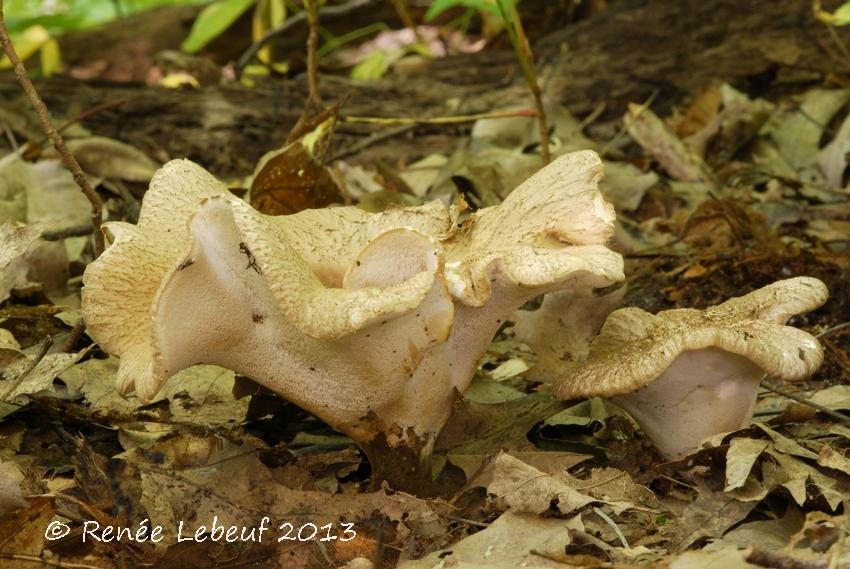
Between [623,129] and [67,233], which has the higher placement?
[67,233]

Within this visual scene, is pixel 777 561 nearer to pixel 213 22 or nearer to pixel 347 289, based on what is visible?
pixel 347 289

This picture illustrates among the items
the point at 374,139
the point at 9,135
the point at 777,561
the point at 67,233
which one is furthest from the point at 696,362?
the point at 9,135

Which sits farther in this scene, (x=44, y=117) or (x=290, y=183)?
(x=290, y=183)

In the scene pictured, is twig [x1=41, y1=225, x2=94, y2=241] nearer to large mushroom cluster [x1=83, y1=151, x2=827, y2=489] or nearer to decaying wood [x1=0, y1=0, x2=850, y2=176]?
decaying wood [x1=0, y1=0, x2=850, y2=176]

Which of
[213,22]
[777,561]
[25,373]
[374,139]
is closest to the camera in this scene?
[777,561]

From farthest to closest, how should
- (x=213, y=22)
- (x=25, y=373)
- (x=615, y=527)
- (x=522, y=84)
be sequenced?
(x=213, y=22), (x=522, y=84), (x=25, y=373), (x=615, y=527)

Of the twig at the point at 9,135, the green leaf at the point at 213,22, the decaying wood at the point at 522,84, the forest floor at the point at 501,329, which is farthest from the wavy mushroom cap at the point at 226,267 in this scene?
the green leaf at the point at 213,22

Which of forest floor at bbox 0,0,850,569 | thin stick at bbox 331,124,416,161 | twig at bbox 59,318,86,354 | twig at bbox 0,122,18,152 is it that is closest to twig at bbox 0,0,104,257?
forest floor at bbox 0,0,850,569

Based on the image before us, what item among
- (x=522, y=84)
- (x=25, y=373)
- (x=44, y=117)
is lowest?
(x=522, y=84)
